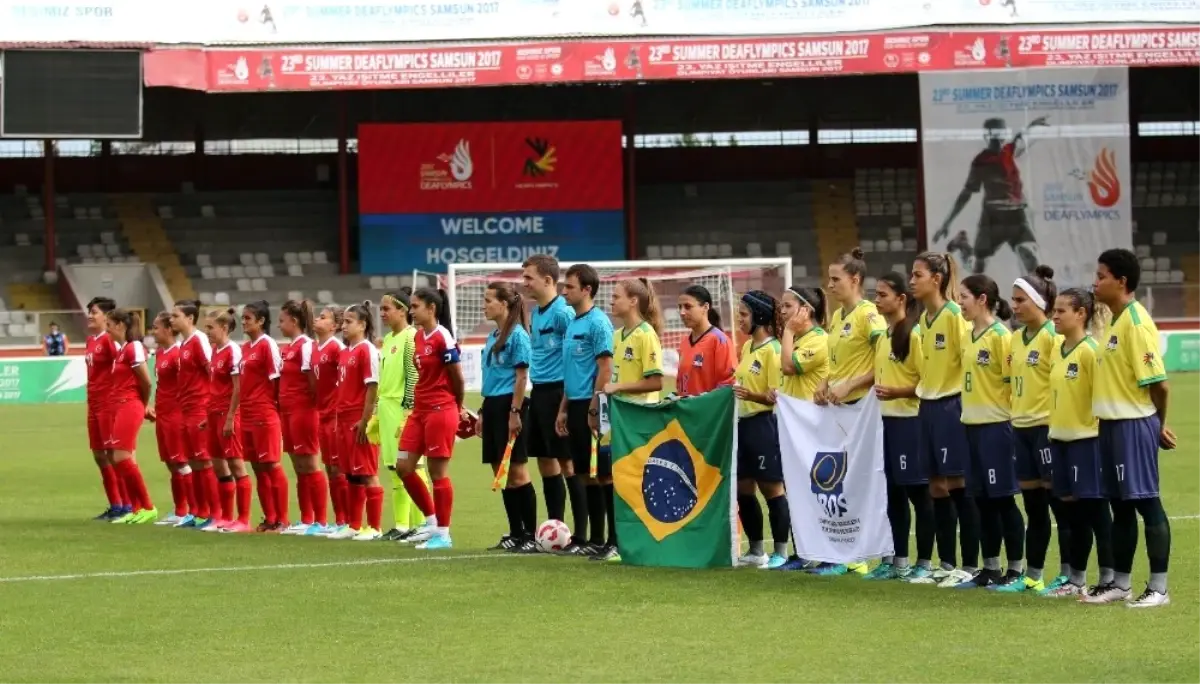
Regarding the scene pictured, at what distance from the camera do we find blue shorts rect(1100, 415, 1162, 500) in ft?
31.0

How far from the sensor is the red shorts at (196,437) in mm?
15203

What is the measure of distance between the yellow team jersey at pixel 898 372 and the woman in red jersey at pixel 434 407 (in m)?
3.40

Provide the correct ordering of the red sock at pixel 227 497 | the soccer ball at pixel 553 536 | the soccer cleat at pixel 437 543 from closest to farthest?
the soccer ball at pixel 553 536 < the soccer cleat at pixel 437 543 < the red sock at pixel 227 497

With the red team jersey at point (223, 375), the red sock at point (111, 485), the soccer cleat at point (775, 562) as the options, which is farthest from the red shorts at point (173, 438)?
the soccer cleat at point (775, 562)

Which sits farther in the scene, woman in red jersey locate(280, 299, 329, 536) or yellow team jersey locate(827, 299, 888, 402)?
woman in red jersey locate(280, 299, 329, 536)

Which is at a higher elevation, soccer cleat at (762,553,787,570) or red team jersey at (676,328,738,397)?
red team jersey at (676,328,738,397)

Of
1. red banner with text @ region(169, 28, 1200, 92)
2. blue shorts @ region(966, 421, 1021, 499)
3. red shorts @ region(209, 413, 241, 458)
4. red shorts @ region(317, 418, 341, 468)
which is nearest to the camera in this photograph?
blue shorts @ region(966, 421, 1021, 499)

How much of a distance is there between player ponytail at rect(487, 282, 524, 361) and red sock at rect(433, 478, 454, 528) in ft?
3.40

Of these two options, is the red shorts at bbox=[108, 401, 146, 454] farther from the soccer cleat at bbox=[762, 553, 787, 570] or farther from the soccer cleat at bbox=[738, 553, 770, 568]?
the soccer cleat at bbox=[762, 553, 787, 570]

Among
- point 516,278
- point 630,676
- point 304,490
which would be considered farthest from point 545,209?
point 630,676

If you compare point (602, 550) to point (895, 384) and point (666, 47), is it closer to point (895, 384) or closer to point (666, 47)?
point (895, 384)

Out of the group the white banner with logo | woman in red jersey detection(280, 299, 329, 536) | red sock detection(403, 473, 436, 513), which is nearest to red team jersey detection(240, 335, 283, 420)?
woman in red jersey detection(280, 299, 329, 536)

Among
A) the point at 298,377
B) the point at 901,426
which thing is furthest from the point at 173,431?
the point at 901,426

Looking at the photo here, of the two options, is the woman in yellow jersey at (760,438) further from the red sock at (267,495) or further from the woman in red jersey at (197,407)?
the woman in red jersey at (197,407)
